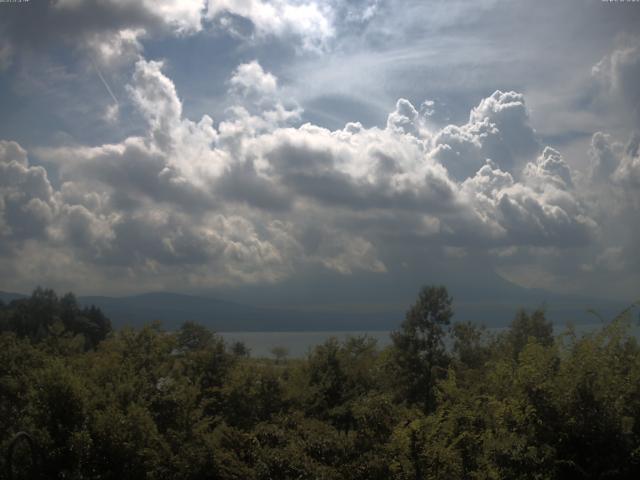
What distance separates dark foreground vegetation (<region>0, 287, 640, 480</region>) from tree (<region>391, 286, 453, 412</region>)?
12.4 meters

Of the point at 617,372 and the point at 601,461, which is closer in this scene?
the point at 601,461

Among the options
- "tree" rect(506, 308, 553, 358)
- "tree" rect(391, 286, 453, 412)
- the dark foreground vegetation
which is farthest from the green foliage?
the dark foreground vegetation

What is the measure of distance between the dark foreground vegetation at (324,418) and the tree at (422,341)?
12444 millimetres

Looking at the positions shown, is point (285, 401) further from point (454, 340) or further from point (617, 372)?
point (454, 340)

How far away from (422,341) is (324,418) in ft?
63.4

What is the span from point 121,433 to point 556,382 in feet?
38.4

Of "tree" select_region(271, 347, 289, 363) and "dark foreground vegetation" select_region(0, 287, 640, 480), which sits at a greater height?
"dark foreground vegetation" select_region(0, 287, 640, 480)

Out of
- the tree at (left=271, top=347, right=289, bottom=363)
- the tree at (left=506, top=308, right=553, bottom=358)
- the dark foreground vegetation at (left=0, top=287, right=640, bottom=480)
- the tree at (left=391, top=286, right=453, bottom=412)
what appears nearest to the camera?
the dark foreground vegetation at (left=0, top=287, right=640, bottom=480)

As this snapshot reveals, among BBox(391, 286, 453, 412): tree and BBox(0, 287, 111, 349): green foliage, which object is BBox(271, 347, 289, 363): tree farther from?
BBox(0, 287, 111, 349): green foliage

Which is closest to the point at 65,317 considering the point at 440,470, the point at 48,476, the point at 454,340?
the point at 454,340

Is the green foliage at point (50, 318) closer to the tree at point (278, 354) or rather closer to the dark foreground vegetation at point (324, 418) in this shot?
the tree at point (278, 354)

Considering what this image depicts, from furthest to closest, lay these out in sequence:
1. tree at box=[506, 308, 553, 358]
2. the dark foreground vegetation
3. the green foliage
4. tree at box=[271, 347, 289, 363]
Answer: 1. the green foliage
2. tree at box=[271, 347, 289, 363]
3. tree at box=[506, 308, 553, 358]
4. the dark foreground vegetation

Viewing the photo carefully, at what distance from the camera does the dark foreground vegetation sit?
36.2ft

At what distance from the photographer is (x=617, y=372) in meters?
12.0
